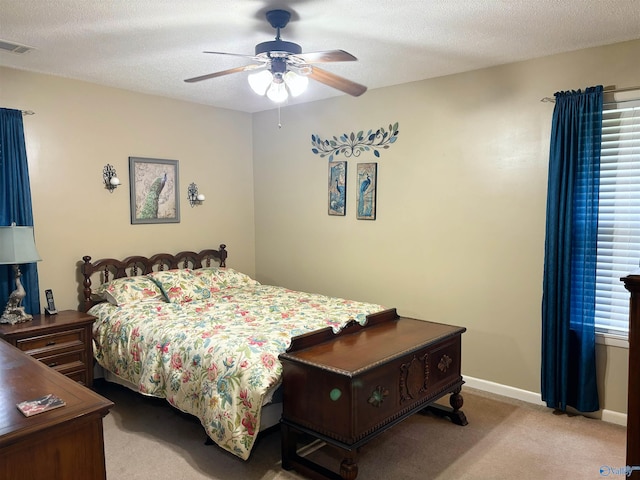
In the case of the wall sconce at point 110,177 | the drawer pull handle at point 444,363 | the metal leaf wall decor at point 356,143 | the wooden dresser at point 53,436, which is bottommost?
the drawer pull handle at point 444,363

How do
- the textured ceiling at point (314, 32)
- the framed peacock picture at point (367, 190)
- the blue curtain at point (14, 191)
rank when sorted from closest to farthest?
the textured ceiling at point (314, 32) < the blue curtain at point (14, 191) < the framed peacock picture at point (367, 190)

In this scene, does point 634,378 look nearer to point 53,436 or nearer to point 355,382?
point 355,382

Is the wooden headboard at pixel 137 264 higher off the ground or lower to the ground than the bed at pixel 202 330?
higher

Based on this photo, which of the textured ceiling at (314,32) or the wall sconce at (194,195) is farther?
the wall sconce at (194,195)

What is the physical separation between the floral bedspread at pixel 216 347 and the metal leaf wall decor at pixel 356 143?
146cm

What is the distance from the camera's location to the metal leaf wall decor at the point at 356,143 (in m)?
4.36

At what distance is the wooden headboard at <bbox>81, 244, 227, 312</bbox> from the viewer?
13.4 ft

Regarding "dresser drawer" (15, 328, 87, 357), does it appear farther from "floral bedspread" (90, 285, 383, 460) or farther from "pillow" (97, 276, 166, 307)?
"pillow" (97, 276, 166, 307)

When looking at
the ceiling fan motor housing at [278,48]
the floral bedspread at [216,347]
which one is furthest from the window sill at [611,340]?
the ceiling fan motor housing at [278,48]

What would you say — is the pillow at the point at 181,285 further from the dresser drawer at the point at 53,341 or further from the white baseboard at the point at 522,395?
the white baseboard at the point at 522,395

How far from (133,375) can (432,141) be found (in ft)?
9.82

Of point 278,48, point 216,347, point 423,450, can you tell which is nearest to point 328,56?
point 278,48

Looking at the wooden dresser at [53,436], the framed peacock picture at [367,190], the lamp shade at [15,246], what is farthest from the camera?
the framed peacock picture at [367,190]

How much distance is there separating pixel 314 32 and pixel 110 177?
2.37 m
